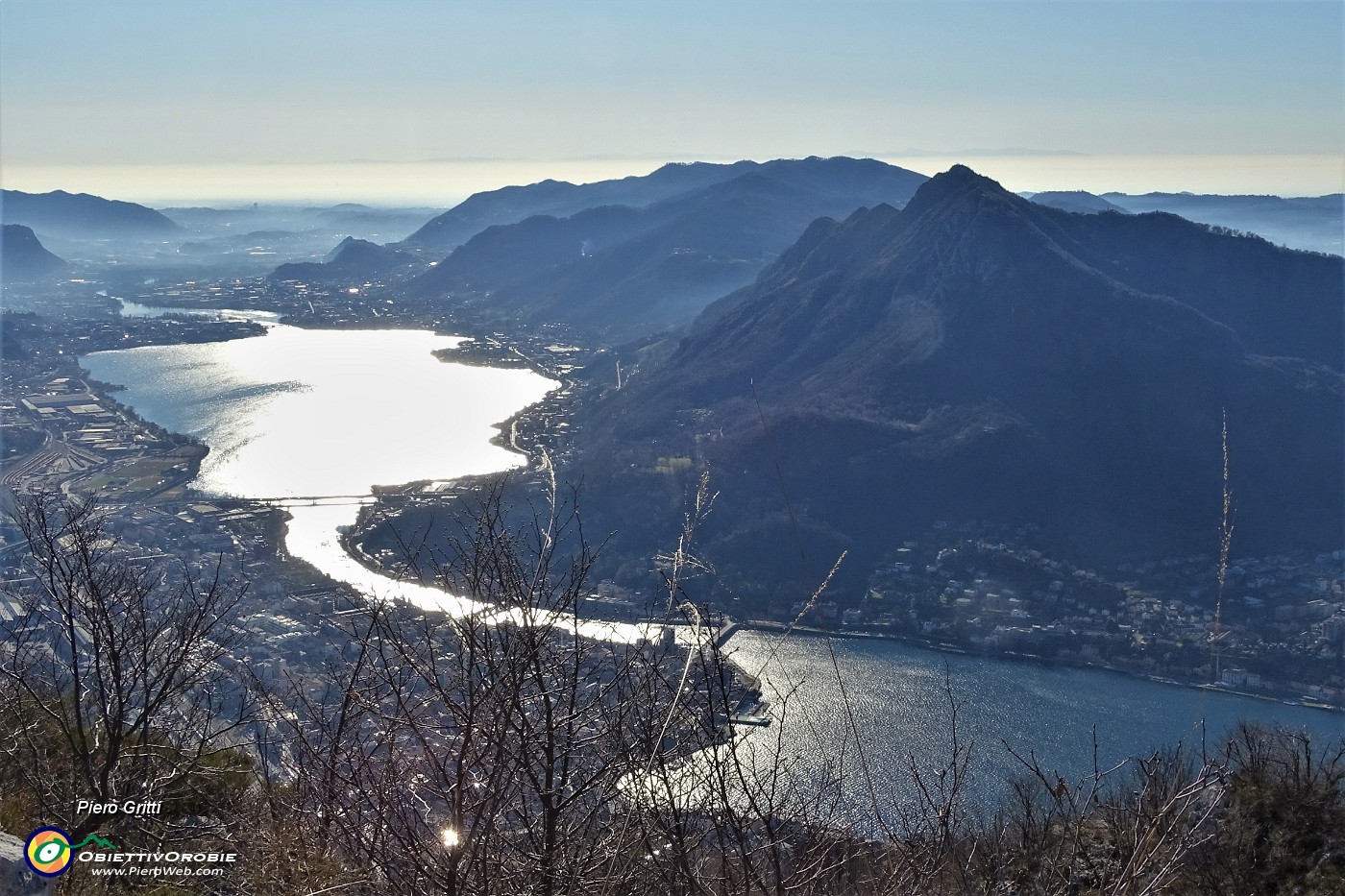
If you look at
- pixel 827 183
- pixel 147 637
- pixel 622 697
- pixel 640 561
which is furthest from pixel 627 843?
pixel 827 183

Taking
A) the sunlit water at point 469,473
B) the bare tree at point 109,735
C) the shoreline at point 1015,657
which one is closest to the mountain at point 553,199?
the sunlit water at point 469,473

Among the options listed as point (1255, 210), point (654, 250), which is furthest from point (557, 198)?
point (1255, 210)

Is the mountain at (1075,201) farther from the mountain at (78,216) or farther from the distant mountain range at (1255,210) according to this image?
the mountain at (78,216)

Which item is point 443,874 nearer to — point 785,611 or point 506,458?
point 785,611

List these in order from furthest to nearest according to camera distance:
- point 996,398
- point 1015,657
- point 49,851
→ point 996,398
point 1015,657
point 49,851

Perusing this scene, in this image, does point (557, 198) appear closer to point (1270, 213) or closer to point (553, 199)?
point (553, 199)

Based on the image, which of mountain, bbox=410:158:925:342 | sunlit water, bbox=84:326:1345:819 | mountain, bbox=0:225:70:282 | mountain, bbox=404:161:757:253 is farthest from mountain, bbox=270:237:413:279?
sunlit water, bbox=84:326:1345:819
